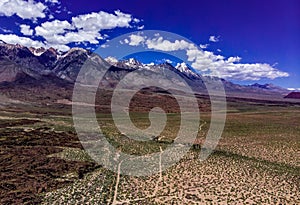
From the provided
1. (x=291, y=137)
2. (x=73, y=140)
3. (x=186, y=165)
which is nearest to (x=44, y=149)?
(x=73, y=140)

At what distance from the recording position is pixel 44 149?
173 feet

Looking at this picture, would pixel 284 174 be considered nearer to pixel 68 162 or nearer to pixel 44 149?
pixel 68 162

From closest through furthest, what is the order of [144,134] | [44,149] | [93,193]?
[93,193]
[44,149]
[144,134]

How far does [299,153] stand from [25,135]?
5269 cm

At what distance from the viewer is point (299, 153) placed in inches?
1933

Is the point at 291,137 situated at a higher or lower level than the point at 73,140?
higher

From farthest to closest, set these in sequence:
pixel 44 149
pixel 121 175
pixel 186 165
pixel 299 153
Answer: pixel 44 149 < pixel 299 153 < pixel 186 165 < pixel 121 175

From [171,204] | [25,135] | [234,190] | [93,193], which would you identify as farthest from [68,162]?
[25,135]

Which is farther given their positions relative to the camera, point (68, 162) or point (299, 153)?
point (299, 153)

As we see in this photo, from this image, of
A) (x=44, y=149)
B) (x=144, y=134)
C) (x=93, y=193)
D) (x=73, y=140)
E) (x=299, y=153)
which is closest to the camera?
(x=93, y=193)

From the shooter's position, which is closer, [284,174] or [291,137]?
[284,174]

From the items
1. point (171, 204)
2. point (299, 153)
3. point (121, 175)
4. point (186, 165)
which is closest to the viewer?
point (171, 204)

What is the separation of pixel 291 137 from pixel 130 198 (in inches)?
1788

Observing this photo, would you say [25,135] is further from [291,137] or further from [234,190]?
[291,137]
